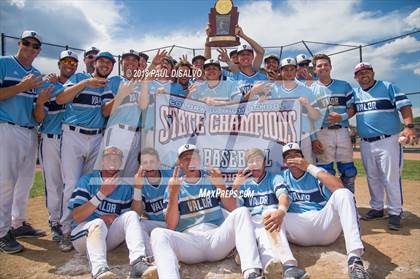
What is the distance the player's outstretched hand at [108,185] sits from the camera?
3879mm

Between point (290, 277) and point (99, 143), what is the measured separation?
10.8ft

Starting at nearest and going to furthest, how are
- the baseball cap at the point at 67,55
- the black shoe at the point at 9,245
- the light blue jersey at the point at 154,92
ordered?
the black shoe at the point at 9,245
the baseball cap at the point at 67,55
the light blue jersey at the point at 154,92

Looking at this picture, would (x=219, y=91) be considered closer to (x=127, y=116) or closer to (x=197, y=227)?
(x=127, y=116)

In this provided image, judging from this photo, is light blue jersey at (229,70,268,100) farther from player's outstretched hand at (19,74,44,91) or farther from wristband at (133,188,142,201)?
player's outstretched hand at (19,74,44,91)

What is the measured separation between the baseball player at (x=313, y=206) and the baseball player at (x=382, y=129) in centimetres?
166

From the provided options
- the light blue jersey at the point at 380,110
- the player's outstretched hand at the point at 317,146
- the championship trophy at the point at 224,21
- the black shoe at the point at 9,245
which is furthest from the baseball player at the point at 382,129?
the championship trophy at the point at 224,21

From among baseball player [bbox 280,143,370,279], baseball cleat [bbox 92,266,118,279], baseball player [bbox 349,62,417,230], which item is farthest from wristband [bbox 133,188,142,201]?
baseball player [bbox 349,62,417,230]

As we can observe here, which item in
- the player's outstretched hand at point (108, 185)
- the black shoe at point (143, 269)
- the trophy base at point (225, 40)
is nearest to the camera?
the black shoe at point (143, 269)

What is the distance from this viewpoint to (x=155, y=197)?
13.8 ft

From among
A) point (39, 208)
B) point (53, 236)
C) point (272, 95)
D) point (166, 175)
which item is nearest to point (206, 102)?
point (272, 95)

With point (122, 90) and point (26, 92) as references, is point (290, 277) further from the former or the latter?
point (26, 92)

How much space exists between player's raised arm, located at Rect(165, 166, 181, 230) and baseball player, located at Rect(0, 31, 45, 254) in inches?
87.0

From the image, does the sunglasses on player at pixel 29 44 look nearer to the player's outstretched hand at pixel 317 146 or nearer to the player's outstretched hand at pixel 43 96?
the player's outstretched hand at pixel 43 96

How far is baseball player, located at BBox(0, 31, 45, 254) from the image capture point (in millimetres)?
4430
